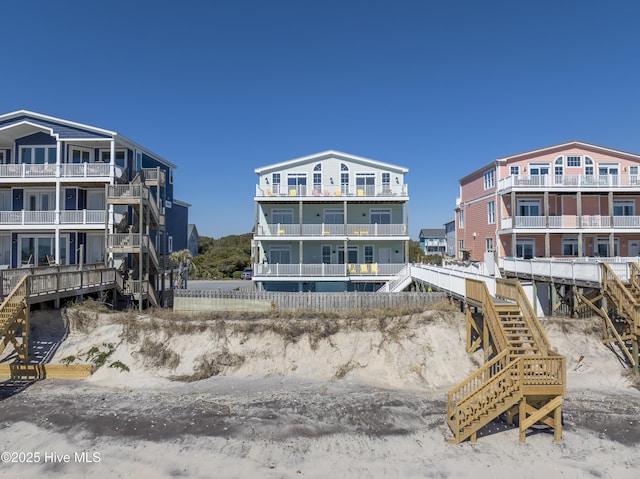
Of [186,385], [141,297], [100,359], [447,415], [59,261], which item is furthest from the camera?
[59,261]

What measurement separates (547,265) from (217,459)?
18.0m

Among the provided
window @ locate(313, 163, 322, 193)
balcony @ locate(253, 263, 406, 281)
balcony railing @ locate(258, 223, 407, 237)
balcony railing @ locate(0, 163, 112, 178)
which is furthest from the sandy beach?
window @ locate(313, 163, 322, 193)

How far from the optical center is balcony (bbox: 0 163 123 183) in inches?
926

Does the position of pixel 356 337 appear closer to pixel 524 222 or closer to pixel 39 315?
pixel 39 315

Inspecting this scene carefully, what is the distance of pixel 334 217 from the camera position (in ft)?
94.8

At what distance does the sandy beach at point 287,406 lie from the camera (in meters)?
9.90

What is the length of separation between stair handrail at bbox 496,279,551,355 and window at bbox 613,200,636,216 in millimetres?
19885

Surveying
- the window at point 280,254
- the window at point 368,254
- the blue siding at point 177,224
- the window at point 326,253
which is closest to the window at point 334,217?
the window at point 326,253

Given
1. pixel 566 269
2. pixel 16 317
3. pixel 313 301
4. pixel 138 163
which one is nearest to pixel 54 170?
pixel 138 163

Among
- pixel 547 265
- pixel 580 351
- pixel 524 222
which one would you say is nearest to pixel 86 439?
pixel 580 351

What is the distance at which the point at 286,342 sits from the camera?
1725cm

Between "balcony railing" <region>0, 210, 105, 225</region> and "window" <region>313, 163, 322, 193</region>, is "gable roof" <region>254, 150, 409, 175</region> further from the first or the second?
"balcony railing" <region>0, 210, 105, 225</region>

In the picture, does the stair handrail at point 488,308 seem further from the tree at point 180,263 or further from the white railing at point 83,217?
the white railing at point 83,217

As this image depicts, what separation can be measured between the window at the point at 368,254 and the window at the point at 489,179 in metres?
10.7
